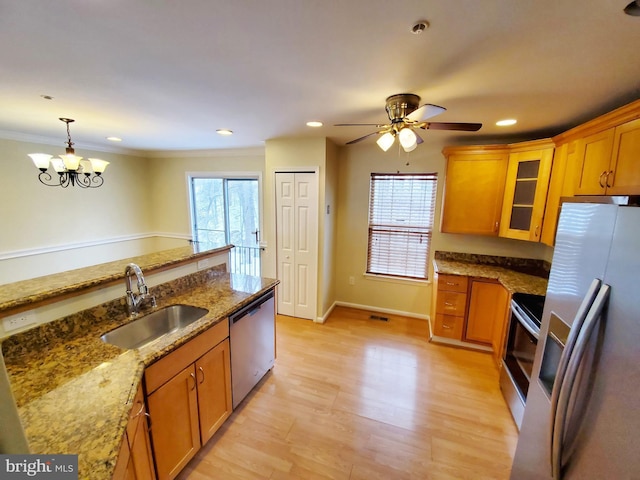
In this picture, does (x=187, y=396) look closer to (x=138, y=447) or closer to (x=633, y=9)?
(x=138, y=447)

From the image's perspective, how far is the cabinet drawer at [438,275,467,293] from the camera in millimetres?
2887

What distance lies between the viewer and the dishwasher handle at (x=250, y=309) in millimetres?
1917

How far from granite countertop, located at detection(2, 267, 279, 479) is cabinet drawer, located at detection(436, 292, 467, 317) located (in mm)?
2310

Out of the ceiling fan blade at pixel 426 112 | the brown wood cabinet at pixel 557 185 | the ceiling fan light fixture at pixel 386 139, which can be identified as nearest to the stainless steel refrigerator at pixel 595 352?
the ceiling fan blade at pixel 426 112

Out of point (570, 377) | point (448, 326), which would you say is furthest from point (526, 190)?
point (570, 377)

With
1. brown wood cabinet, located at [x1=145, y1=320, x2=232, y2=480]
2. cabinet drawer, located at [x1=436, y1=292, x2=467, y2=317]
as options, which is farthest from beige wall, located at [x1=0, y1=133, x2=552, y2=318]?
brown wood cabinet, located at [x1=145, y1=320, x2=232, y2=480]

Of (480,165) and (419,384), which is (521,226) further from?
(419,384)

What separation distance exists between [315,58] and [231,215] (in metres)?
3.54

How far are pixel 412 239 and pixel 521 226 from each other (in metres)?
1.24

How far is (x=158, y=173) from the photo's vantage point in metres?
4.79

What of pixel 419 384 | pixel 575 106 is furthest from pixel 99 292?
pixel 575 106

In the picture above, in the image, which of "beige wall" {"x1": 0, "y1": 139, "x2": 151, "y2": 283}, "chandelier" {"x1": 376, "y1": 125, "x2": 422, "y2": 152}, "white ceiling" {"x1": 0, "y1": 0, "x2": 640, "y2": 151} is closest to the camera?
"white ceiling" {"x1": 0, "y1": 0, "x2": 640, "y2": 151}

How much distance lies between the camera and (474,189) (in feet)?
9.70

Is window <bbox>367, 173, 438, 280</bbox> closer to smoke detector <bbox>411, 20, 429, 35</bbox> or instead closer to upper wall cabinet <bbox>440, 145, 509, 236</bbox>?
upper wall cabinet <bbox>440, 145, 509, 236</bbox>
